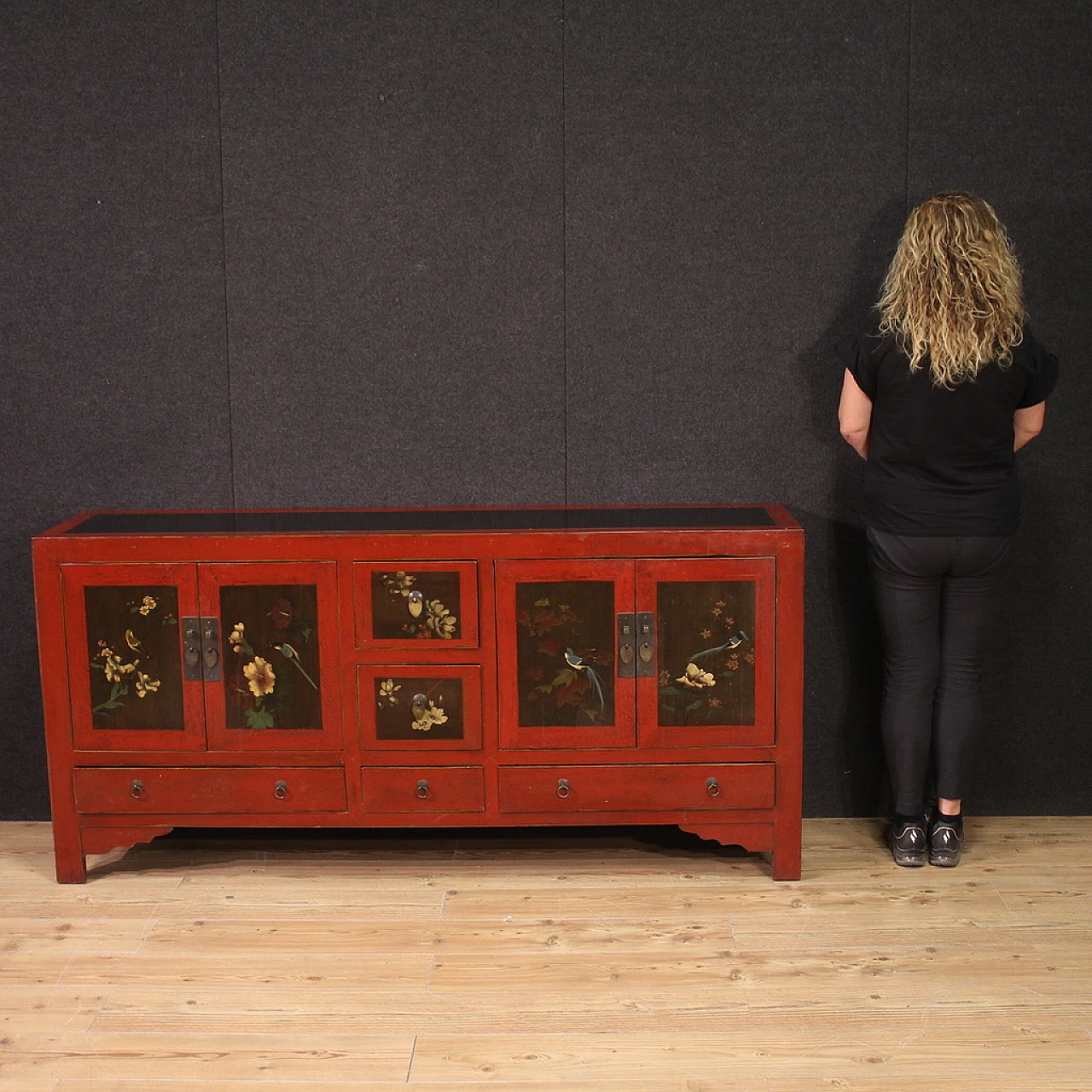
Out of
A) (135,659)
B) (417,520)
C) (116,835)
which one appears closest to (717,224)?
(417,520)

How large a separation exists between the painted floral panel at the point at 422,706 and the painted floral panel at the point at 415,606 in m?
0.12

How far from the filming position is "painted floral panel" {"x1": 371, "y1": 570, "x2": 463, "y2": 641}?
3.23m

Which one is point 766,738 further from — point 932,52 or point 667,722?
point 932,52

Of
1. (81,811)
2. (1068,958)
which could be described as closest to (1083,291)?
(1068,958)

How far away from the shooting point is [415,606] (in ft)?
10.6

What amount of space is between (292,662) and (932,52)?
232 cm

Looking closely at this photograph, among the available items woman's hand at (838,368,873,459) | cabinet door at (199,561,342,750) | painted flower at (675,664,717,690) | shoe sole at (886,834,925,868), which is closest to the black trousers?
shoe sole at (886,834,925,868)

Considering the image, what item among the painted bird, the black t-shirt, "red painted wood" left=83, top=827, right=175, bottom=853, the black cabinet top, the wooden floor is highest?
the black t-shirt

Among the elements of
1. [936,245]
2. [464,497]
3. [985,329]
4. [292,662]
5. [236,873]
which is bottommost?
[236,873]

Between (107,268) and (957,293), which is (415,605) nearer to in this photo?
(107,268)

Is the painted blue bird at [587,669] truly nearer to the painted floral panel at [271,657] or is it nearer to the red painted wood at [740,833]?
the red painted wood at [740,833]

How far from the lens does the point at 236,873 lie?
342cm

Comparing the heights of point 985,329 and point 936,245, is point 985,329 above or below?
below

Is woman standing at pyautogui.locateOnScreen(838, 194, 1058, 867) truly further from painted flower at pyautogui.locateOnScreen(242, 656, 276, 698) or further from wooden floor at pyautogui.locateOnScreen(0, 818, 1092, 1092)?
painted flower at pyautogui.locateOnScreen(242, 656, 276, 698)
